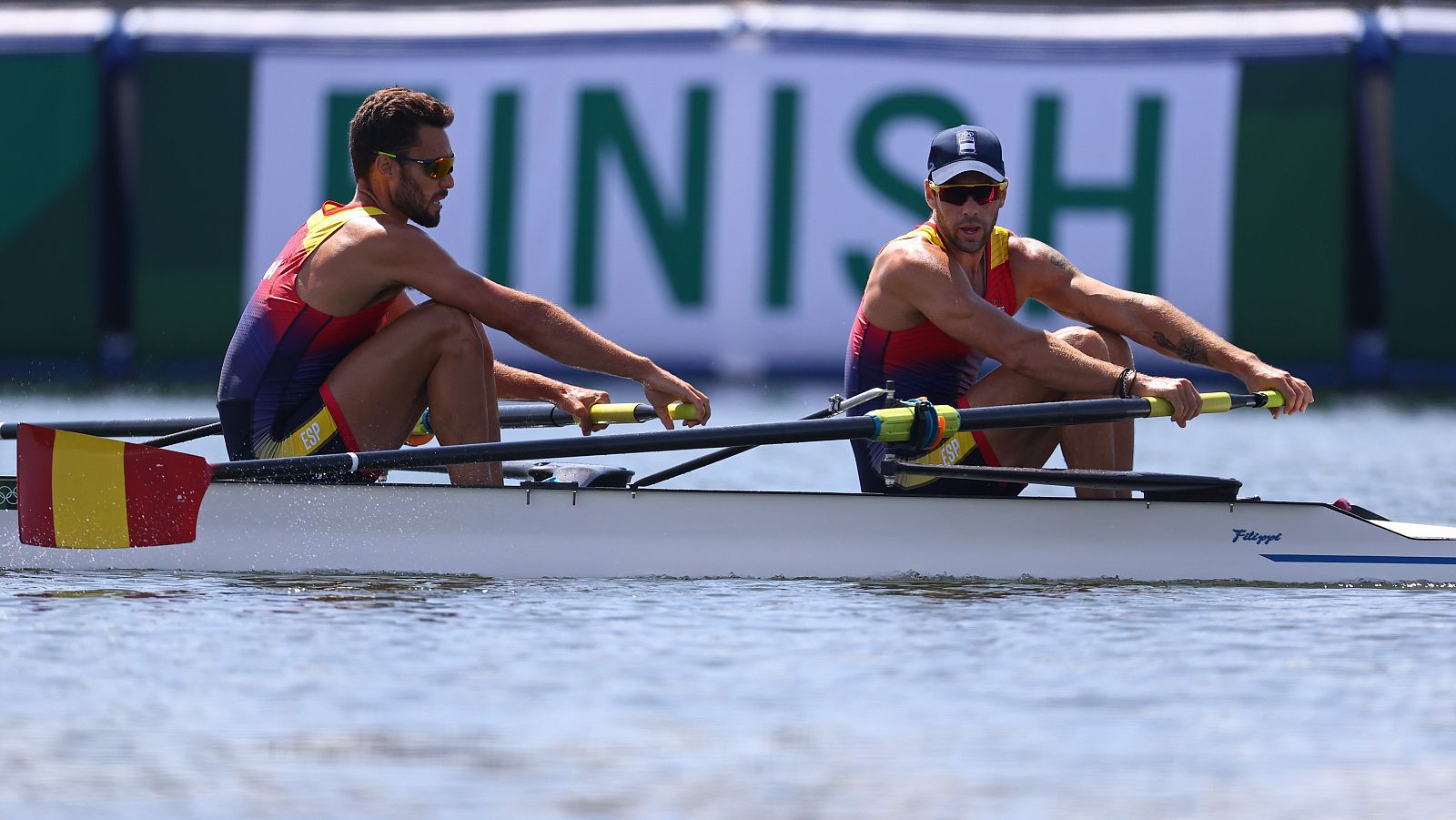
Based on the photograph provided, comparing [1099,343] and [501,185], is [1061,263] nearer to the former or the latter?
[1099,343]

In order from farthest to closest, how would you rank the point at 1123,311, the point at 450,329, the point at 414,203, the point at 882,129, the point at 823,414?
the point at 882,129 → the point at 823,414 → the point at 1123,311 → the point at 414,203 → the point at 450,329

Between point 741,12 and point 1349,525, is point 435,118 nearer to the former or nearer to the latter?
point 1349,525

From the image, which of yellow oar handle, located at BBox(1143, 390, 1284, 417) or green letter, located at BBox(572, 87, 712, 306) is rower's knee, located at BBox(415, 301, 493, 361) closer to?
yellow oar handle, located at BBox(1143, 390, 1284, 417)

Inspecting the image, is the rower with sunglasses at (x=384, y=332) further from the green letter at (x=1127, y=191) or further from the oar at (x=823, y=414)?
the green letter at (x=1127, y=191)

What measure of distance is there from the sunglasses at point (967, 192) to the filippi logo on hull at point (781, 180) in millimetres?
9140

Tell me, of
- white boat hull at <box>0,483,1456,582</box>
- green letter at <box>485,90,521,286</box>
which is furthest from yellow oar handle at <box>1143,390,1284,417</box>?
green letter at <box>485,90,521,286</box>

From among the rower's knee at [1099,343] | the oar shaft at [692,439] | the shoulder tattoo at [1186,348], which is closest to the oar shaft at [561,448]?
the oar shaft at [692,439]

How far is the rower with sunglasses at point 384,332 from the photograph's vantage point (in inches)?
277

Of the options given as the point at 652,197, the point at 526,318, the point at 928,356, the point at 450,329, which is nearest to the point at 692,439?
the point at 526,318

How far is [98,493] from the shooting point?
715cm

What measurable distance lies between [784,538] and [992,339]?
90 cm

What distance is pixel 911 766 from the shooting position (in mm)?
4570

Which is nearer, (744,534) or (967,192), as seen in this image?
(744,534)

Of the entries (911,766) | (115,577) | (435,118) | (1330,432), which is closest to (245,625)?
(115,577)
